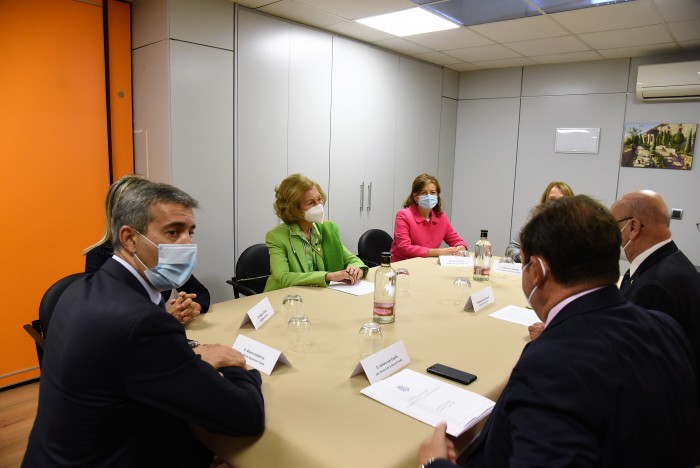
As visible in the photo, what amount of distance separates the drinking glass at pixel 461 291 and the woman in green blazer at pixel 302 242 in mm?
539

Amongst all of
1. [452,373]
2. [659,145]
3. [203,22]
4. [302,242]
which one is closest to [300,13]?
[203,22]

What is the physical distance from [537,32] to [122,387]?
14.0ft

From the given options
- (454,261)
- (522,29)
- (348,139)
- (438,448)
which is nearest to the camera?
(438,448)

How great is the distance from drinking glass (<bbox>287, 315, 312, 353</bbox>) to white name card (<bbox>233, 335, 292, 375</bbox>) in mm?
147

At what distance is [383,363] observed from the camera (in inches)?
58.2

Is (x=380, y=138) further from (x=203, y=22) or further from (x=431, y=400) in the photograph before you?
(x=431, y=400)

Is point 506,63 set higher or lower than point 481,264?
higher

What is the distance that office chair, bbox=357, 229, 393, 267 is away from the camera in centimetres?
402

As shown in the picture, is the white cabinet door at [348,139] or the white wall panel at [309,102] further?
the white cabinet door at [348,139]

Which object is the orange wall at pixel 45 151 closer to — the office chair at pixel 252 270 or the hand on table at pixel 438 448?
the office chair at pixel 252 270

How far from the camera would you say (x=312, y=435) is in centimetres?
114

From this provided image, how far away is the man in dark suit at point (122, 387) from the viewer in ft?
3.51

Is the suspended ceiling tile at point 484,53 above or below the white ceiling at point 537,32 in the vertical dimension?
above

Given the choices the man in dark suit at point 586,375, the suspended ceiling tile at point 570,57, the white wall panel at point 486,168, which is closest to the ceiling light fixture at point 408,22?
the suspended ceiling tile at point 570,57
